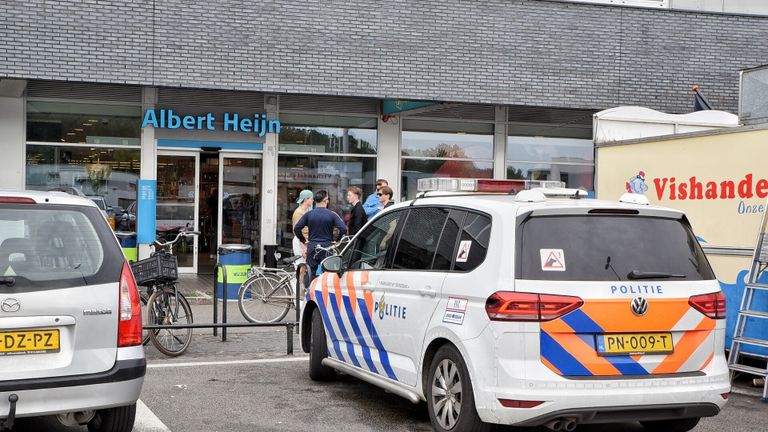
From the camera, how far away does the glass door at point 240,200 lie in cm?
1812

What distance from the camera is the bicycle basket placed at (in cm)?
945

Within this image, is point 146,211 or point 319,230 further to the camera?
point 146,211

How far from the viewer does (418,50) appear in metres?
16.5

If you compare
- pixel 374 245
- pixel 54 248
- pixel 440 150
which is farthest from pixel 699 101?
pixel 54 248

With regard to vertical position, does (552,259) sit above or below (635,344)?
above

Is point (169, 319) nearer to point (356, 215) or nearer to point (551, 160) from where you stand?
point (356, 215)

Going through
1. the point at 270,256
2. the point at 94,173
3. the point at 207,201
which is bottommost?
the point at 270,256

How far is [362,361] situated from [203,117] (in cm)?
1128

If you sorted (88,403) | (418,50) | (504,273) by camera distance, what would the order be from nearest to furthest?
(88,403), (504,273), (418,50)

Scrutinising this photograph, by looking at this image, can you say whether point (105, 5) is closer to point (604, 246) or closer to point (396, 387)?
point (396, 387)

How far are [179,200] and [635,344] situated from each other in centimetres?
1362

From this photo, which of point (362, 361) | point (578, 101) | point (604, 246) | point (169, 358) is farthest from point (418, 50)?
point (604, 246)

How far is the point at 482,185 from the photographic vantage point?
6.93 m

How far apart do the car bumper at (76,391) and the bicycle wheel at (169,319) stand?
4.19 metres
